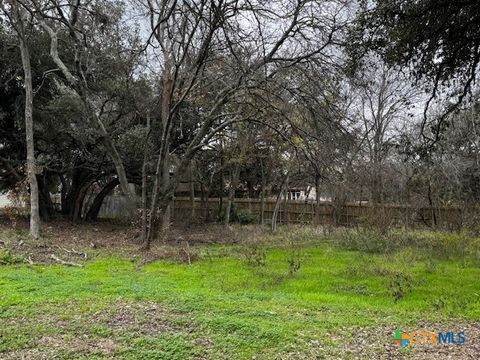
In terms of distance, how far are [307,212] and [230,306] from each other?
1571cm

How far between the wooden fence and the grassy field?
612 centimetres

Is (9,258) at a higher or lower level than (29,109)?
lower

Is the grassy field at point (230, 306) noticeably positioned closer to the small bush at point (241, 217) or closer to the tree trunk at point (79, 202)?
the tree trunk at point (79, 202)

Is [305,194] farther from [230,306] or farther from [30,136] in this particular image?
[230,306]

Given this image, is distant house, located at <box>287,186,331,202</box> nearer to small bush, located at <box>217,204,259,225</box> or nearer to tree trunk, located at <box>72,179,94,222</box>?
small bush, located at <box>217,204,259,225</box>

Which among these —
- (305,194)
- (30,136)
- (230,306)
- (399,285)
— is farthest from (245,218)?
(230,306)

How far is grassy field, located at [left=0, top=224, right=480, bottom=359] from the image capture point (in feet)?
13.3

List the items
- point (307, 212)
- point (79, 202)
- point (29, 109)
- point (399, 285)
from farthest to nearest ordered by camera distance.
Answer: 1. point (307, 212)
2. point (79, 202)
3. point (29, 109)
4. point (399, 285)

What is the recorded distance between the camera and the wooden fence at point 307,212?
15.7 meters

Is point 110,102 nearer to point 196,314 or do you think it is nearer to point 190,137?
point 190,137

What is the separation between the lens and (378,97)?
76.0ft

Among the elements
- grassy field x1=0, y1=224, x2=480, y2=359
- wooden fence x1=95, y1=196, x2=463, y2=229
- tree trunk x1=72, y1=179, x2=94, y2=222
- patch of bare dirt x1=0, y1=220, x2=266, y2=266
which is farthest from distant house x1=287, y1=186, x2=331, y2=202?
grassy field x1=0, y1=224, x2=480, y2=359

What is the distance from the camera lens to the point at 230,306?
545 centimetres

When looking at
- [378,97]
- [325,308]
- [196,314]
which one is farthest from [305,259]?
[378,97]
